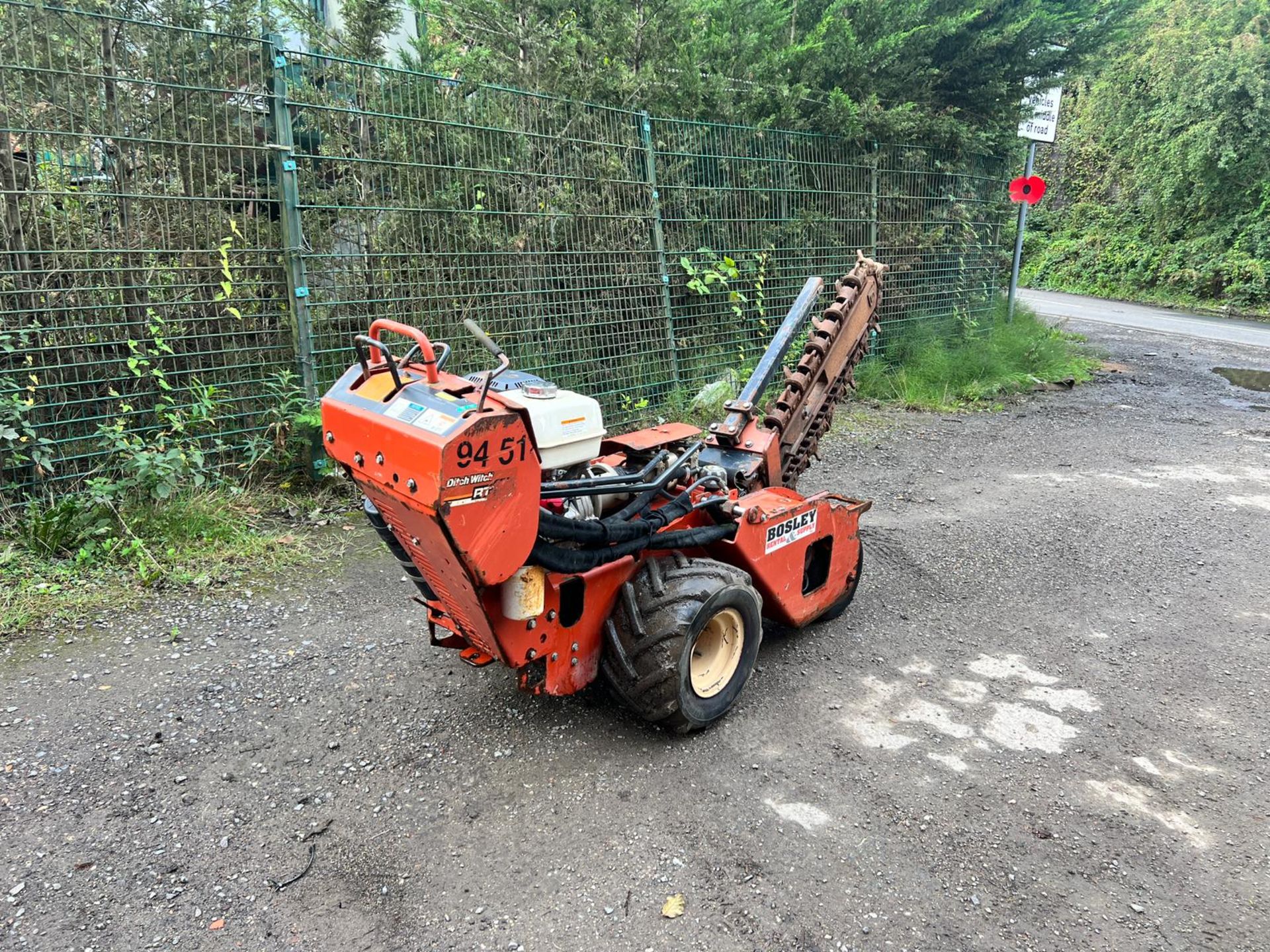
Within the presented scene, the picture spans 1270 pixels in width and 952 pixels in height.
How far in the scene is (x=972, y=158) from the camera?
1063 cm

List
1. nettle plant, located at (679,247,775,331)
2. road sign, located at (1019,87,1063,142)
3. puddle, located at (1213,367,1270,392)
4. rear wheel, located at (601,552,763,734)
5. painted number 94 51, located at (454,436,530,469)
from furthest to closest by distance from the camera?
1. puddle, located at (1213,367,1270,392)
2. road sign, located at (1019,87,1063,142)
3. nettle plant, located at (679,247,775,331)
4. rear wheel, located at (601,552,763,734)
5. painted number 94 51, located at (454,436,530,469)

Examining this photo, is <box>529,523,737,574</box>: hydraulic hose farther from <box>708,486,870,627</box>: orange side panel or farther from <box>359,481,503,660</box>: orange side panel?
<box>359,481,503,660</box>: orange side panel

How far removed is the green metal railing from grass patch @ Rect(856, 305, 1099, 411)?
2578 millimetres

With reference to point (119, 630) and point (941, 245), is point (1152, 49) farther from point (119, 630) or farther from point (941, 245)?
point (119, 630)

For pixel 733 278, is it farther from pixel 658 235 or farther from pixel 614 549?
pixel 614 549

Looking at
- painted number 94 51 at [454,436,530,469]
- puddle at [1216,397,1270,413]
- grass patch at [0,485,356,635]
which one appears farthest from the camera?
puddle at [1216,397,1270,413]

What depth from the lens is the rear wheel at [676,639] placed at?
10.4 feet

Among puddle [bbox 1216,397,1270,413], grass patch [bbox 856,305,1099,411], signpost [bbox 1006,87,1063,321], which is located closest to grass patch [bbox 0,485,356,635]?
grass patch [bbox 856,305,1099,411]

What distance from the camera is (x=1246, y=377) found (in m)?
11.4

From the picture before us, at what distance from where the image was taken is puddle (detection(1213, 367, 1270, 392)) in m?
10.8

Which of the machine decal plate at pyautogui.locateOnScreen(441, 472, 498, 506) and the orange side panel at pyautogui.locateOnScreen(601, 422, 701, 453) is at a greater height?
the machine decal plate at pyautogui.locateOnScreen(441, 472, 498, 506)

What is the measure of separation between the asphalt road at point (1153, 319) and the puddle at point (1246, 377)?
2.89m

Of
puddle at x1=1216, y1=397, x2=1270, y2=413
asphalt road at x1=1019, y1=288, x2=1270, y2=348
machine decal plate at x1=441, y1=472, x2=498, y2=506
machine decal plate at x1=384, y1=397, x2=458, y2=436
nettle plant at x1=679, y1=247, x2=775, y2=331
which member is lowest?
puddle at x1=1216, y1=397, x2=1270, y2=413

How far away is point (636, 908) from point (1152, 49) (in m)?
24.6
